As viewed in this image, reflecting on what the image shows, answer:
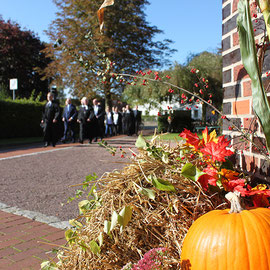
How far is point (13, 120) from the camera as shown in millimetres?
18859

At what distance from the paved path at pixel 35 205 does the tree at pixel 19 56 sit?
26.4 meters

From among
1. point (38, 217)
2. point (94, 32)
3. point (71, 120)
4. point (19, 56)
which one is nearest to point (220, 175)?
point (38, 217)

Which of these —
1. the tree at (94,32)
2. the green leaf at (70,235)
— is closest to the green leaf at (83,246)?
the green leaf at (70,235)

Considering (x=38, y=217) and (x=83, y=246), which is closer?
(x=83, y=246)

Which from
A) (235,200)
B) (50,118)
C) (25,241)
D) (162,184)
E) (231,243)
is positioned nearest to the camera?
(231,243)

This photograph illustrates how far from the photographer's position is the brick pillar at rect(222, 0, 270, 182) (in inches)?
77.0

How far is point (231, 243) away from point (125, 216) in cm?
52

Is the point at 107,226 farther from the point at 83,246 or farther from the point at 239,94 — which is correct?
the point at 239,94

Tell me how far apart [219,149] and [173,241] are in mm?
546

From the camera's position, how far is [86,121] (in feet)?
47.0

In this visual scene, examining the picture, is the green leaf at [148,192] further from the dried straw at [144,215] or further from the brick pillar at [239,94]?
the brick pillar at [239,94]

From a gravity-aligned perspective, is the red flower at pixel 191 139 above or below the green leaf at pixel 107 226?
above

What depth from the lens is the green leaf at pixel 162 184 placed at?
1.65 metres

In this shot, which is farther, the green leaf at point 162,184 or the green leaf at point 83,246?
the green leaf at point 83,246
